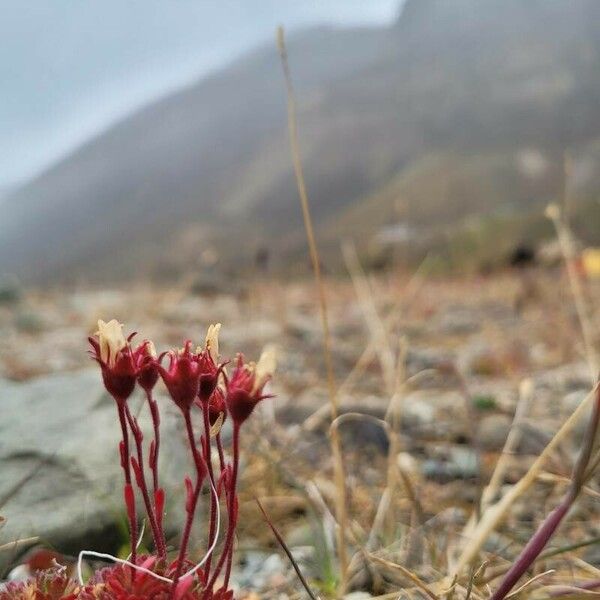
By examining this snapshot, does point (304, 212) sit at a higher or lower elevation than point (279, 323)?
higher

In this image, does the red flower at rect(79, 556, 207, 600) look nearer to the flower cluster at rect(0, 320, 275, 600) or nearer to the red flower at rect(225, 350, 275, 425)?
the flower cluster at rect(0, 320, 275, 600)

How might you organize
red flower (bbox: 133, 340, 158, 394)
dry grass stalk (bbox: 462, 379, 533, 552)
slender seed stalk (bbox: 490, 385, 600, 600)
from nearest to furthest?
Result: slender seed stalk (bbox: 490, 385, 600, 600)
red flower (bbox: 133, 340, 158, 394)
dry grass stalk (bbox: 462, 379, 533, 552)

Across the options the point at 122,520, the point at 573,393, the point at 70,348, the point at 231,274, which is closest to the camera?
the point at 122,520

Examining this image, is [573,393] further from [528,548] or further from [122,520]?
[528,548]

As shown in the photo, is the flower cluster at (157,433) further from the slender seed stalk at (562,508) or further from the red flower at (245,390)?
the slender seed stalk at (562,508)

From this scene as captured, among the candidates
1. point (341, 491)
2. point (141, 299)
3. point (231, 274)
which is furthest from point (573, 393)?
point (231, 274)

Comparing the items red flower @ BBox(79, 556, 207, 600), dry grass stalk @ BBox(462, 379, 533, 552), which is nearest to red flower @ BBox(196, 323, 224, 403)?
red flower @ BBox(79, 556, 207, 600)
